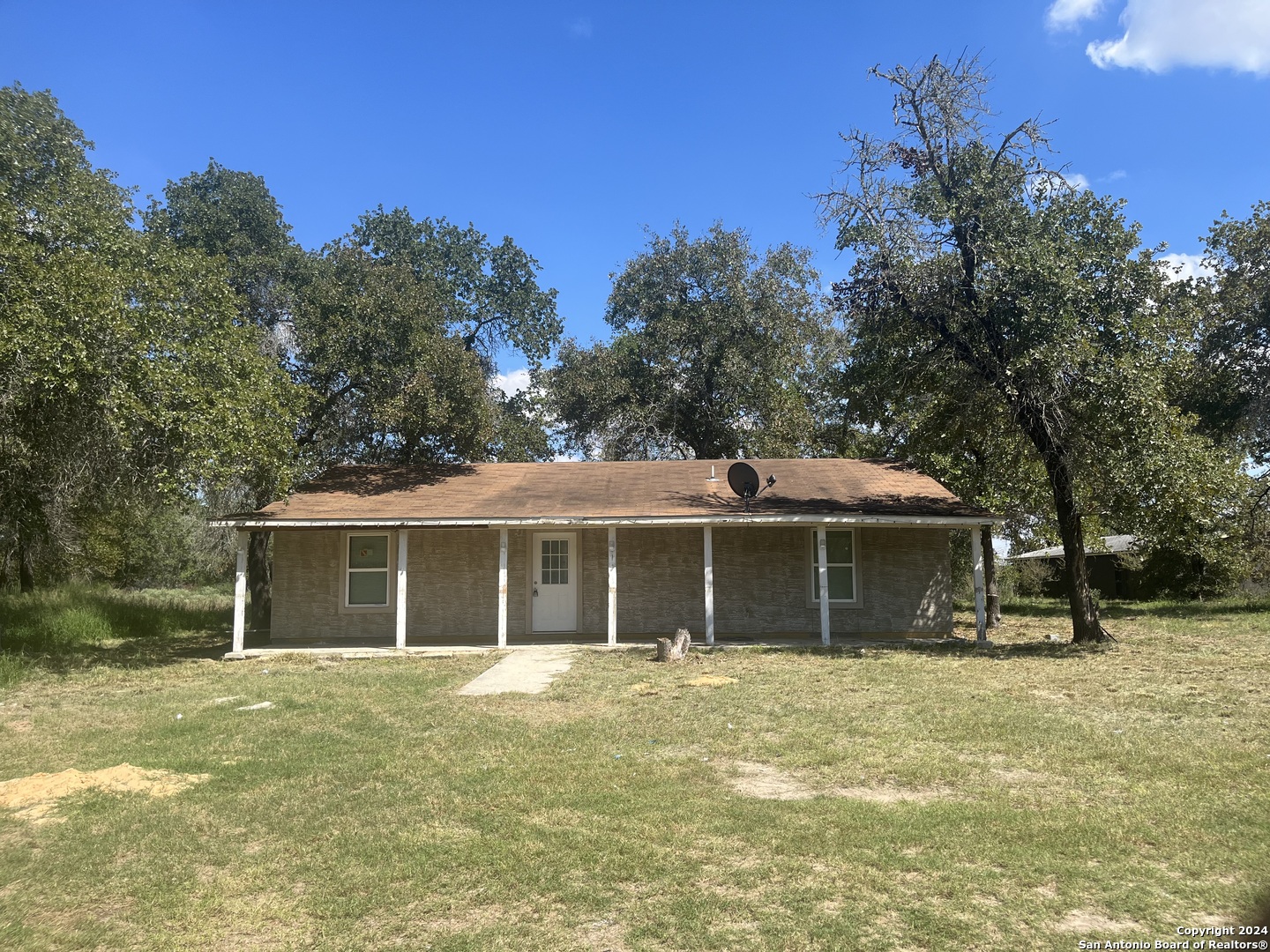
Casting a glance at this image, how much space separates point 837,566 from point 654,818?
454 inches

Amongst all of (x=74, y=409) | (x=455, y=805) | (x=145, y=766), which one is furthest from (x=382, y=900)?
(x=74, y=409)

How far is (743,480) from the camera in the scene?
15.9 m

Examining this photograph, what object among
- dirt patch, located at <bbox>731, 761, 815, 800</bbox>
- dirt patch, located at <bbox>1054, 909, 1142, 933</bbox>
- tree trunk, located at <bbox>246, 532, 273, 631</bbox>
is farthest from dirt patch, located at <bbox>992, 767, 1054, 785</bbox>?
tree trunk, located at <bbox>246, 532, 273, 631</bbox>

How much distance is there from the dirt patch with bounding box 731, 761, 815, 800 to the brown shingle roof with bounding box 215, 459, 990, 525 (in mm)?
8043

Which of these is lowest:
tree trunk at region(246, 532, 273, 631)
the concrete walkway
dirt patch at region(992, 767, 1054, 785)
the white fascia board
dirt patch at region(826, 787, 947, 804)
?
dirt patch at region(826, 787, 947, 804)

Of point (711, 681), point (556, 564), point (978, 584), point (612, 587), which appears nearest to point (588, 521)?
point (612, 587)

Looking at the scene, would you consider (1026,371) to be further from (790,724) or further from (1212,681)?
(790,724)

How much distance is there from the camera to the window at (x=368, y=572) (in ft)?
53.2

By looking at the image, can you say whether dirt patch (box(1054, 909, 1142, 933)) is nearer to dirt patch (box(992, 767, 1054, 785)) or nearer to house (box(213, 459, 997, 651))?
dirt patch (box(992, 767, 1054, 785))

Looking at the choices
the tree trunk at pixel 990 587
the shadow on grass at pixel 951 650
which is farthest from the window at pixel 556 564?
the tree trunk at pixel 990 587

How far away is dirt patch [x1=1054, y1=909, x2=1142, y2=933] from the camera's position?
384cm

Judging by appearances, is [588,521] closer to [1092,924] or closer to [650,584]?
[650,584]

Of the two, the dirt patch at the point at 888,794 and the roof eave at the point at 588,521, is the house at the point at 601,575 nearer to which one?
the roof eave at the point at 588,521

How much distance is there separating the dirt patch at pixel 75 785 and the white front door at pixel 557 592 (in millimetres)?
9907
